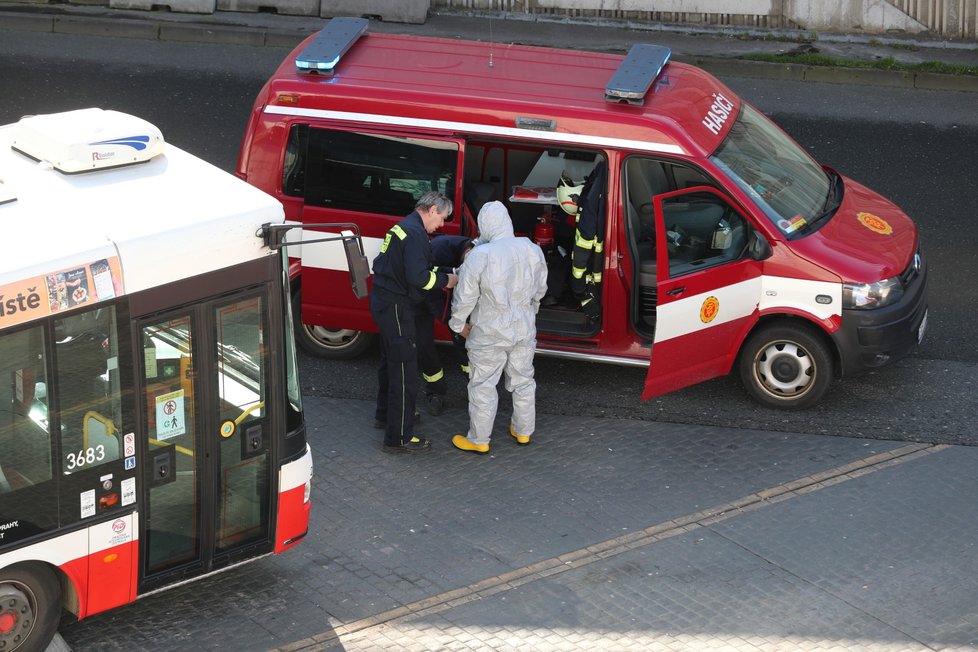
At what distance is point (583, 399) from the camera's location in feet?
33.6

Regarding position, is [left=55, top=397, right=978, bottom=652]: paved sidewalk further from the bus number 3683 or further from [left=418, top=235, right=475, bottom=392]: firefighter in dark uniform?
the bus number 3683

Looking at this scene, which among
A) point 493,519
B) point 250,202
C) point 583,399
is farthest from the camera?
point 583,399

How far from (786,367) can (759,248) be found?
964 mm

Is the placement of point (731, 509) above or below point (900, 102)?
below

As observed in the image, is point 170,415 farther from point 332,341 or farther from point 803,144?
A: point 803,144

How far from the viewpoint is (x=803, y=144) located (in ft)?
47.9

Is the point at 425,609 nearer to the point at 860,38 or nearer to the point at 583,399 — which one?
the point at 583,399

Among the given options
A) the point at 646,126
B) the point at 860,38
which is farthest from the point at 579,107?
the point at 860,38

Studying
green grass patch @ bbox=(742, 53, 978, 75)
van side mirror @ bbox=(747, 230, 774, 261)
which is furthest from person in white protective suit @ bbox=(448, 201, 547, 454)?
green grass patch @ bbox=(742, 53, 978, 75)

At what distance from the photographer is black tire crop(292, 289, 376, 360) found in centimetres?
1048

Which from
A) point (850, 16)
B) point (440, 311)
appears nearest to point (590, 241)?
point (440, 311)

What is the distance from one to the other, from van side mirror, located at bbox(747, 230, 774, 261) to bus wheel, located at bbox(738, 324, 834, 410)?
23.1 inches

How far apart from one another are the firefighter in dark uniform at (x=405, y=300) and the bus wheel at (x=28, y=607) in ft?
9.36

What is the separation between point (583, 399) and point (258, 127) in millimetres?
3074
